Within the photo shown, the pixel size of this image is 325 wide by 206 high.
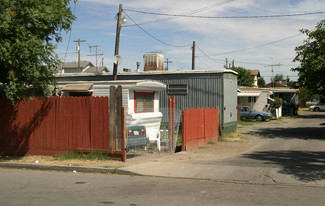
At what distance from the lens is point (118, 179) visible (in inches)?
363

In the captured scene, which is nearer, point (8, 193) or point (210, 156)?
point (8, 193)

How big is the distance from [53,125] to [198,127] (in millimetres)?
6156

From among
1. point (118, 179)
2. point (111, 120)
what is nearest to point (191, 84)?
point (111, 120)

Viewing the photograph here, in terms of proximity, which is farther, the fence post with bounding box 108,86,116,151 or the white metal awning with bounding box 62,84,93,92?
the white metal awning with bounding box 62,84,93,92

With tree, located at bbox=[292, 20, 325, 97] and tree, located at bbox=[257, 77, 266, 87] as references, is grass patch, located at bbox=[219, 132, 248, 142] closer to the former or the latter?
tree, located at bbox=[292, 20, 325, 97]

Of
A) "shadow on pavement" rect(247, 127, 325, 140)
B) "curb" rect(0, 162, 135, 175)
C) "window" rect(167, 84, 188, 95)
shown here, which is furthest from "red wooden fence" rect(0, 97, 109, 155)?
"shadow on pavement" rect(247, 127, 325, 140)

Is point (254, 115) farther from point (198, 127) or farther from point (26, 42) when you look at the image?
point (26, 42)

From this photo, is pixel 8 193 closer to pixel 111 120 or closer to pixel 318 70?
pixel 111 120

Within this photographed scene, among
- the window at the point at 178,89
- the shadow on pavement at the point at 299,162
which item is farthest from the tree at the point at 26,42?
the window at the point at 178,89

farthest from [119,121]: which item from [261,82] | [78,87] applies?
[261,82]

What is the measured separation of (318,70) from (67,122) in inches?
526

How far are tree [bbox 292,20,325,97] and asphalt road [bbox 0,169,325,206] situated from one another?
11.5 metres

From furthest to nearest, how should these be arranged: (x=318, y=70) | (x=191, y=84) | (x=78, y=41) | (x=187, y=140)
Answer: (x=78, y=41) → (x=191, y=84) → (x=318, y=70) → (x=187, y=140)

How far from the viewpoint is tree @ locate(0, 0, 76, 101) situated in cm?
1059
